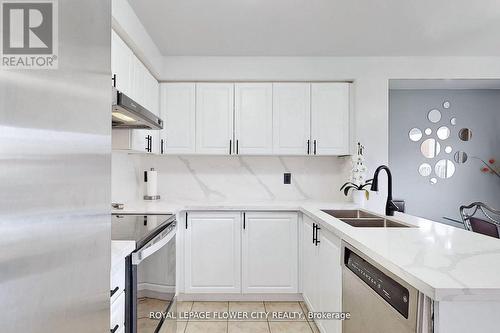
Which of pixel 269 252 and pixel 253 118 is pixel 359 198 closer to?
pixel 269 252

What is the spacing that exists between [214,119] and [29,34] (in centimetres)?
282

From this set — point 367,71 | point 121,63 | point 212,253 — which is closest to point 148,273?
point 212,253

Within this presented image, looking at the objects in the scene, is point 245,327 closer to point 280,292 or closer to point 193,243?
point 280,292

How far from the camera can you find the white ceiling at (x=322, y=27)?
215cm

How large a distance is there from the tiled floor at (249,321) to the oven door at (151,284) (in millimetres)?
474

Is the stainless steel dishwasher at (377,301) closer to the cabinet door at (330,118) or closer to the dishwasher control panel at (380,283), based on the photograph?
the dishwasher control panel at (380,283)

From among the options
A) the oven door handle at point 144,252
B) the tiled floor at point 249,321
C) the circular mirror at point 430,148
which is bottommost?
the tiled floor at point 249,321

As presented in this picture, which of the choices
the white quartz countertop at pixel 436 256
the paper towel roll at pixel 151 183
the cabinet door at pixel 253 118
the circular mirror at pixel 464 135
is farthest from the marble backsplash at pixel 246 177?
the circular mirror at pixel 464 135

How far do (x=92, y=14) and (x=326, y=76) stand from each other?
290 cm

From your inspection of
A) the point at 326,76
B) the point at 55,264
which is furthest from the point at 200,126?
the point at 55,264

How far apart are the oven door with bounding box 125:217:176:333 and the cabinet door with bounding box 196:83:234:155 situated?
117cm

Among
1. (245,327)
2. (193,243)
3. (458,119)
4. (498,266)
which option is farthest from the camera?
(458,119)

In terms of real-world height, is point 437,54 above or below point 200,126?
above

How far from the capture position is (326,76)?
308 centimetres
